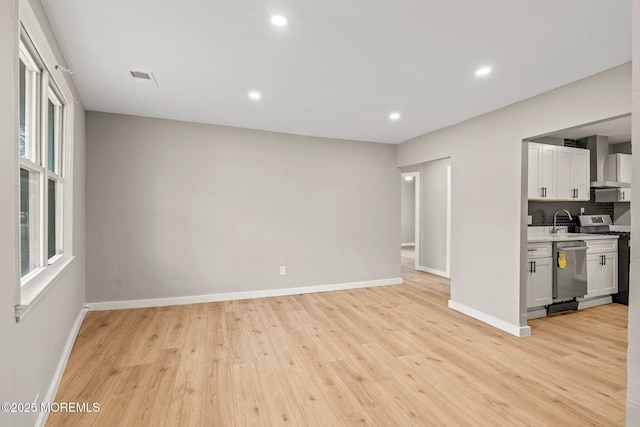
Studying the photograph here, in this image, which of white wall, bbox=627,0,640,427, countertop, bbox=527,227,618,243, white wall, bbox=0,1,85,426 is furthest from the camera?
countertop, bbox=527,227,618,243

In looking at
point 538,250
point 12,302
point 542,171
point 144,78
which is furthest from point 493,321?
point 144,78

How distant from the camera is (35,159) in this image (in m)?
2.01

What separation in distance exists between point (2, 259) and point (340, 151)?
13.8 feet

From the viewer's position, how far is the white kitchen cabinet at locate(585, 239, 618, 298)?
4156 millimetres

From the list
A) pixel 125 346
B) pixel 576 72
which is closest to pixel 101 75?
pixel 125 346

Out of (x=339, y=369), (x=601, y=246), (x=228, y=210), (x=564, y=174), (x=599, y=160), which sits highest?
(x=599, y=160)

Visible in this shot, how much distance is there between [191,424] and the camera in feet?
6.11

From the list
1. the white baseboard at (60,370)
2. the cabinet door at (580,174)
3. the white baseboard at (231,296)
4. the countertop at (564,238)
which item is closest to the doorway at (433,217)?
the white baseboard at (231,296)

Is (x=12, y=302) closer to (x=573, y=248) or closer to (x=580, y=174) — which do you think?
(x=573, y=248)

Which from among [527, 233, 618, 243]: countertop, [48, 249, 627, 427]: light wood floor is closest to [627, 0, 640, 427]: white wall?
[48, 249, 627, 427]: light wood floor

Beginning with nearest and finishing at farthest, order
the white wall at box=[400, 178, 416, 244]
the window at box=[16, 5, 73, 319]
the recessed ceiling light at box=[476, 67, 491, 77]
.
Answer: the window at box=[16, 5, 73, 319] → the recessed ceiling light at box=[476, 67, 491, 77] → the white wall at box=[400, 178, 416, 244]

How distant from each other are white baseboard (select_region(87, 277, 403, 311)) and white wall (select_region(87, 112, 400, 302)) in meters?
0.06

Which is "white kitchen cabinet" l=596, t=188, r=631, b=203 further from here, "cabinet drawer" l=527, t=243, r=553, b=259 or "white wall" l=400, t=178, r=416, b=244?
"white wall" l=400, t=178, r=416, b=244

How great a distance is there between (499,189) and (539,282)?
1.33 meters
